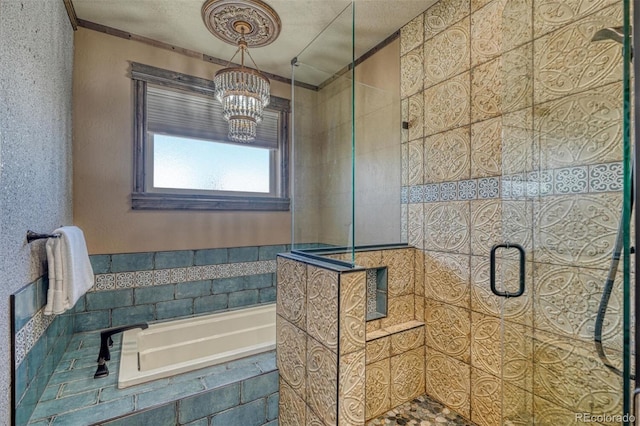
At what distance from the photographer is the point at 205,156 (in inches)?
92.6

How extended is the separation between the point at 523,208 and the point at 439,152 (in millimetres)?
574

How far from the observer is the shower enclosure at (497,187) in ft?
3.25

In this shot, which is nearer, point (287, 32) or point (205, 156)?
point (287, 32)

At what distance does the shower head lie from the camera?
0.84 m

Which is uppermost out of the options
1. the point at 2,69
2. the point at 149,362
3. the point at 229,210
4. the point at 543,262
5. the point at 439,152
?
the point at 2,69

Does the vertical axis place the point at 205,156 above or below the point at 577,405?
above

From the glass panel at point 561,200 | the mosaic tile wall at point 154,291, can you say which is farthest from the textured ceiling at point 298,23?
the mosaic tile wall at point 154,291

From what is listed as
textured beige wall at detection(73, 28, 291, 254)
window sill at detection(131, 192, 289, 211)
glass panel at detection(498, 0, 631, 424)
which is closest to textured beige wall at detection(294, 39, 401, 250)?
window sill at detection(131, 192, 289, 211)

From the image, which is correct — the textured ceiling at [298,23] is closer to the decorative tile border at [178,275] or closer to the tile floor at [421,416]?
the decorative tile border at [178,275]

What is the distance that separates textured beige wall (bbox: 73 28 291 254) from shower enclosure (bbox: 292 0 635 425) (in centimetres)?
107

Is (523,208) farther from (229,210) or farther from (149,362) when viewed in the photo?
(149,362)

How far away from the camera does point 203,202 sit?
2262 millimetres

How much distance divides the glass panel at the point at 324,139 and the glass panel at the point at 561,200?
778mm

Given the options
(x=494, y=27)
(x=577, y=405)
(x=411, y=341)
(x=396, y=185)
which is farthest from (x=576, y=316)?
(x=494, y=27)
